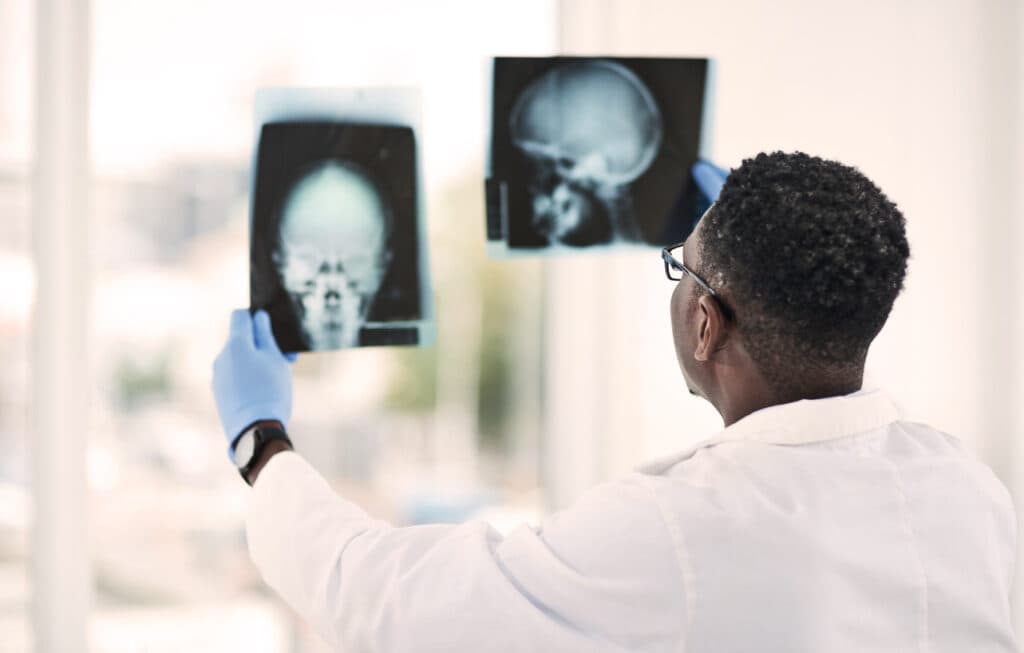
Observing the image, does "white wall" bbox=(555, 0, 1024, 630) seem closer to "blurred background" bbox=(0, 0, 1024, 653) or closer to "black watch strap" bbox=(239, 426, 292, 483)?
"blurred background" bbox=(0, 0, 1024, 653)

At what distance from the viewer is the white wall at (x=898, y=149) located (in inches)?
59.6

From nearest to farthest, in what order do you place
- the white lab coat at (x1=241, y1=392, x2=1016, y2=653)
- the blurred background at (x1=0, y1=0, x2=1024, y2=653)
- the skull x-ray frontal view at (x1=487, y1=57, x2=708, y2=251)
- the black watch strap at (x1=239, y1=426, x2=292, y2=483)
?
1. the white lab coat at (x1=241, y1=392, x2=1016, y2=653)
2. the black watch strap at (x1=239, y1=426, x2=292, y2=483)
3. the skull x-ray frontal view at (x1=487, y1=57, x2=708, y2=251)
4. the blurred background at (x1=0, y1=0, x2=1024, y2=653)

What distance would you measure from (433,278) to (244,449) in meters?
0.54

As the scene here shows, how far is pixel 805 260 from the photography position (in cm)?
79

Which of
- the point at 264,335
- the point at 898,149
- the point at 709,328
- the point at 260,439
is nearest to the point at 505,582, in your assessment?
the point at 709,328

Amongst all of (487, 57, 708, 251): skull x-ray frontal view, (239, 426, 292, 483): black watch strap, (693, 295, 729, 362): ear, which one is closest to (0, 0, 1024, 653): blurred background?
(487, 57, 708, 251): skull x-ray frontal view

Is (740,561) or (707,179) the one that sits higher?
(707,179)

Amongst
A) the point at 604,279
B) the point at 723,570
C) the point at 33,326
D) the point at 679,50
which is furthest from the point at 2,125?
the point at 723,570

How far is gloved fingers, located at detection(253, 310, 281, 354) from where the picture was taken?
120cm

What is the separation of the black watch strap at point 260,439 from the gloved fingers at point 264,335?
14 cm

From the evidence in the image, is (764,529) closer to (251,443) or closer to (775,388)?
(775,388)

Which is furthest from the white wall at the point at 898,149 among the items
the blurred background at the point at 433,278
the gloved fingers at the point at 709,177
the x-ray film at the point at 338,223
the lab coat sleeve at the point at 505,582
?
the lab coat sleeve at the point at 505,582

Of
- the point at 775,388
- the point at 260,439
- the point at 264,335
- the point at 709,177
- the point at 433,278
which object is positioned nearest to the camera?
the point at 775,388

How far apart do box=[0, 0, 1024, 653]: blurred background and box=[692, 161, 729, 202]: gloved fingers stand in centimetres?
30
